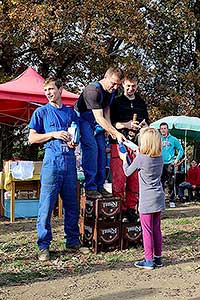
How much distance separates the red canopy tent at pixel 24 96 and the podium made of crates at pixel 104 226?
4846 mm

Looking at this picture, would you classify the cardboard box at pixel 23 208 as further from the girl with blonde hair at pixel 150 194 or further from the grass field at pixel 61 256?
the girl with blonde hair at pixel 150 194

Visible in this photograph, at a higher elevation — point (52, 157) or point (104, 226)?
point (52, 157)

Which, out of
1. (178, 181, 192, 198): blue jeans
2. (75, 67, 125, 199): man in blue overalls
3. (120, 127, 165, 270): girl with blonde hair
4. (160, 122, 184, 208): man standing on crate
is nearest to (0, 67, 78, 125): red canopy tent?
(160, 122, 184, 208): man standing on crate

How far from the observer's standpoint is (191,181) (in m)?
12.7

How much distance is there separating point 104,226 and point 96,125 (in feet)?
3.63

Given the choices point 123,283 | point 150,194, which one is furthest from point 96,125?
point 123,283

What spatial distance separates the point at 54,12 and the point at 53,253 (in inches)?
461

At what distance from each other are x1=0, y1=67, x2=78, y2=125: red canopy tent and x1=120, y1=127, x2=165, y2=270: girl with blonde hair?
5.59m

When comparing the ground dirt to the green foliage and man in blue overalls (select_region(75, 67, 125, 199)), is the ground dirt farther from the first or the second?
the green foliage

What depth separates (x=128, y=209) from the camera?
5.72 metres

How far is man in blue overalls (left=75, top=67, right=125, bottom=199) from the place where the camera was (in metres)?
5.33

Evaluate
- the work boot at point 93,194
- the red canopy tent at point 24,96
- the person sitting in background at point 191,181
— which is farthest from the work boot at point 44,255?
the person sitting in background at point 191,181

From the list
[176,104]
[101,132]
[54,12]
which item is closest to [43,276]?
[101,132]

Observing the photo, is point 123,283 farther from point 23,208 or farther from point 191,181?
point 191,181
